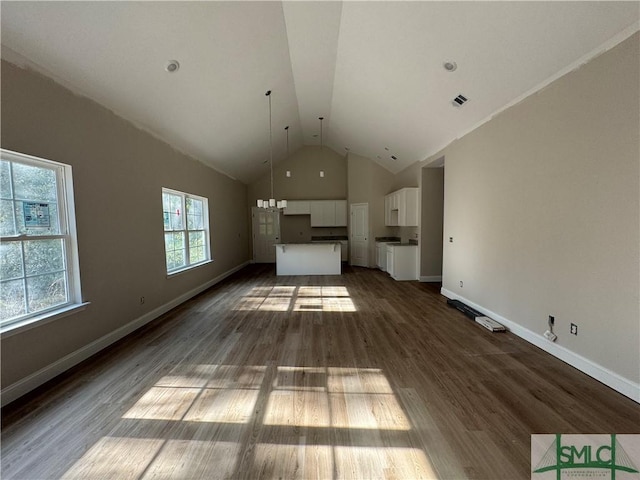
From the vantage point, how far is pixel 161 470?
1466 mm

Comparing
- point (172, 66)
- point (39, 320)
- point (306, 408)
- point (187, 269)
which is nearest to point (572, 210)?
point (306, 408)

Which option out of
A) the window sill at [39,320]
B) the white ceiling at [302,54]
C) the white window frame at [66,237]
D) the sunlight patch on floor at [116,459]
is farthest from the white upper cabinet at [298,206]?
the sunlight patch on floor at [116,459]

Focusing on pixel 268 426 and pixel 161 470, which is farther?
pixel 268 426

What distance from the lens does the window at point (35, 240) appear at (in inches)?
84.4

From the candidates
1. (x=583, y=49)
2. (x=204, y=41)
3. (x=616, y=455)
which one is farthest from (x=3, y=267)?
(x=583, y=49)

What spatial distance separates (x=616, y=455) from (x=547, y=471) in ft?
1.52

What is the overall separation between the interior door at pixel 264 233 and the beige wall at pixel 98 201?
4354mm

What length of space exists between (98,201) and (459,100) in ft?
14.8

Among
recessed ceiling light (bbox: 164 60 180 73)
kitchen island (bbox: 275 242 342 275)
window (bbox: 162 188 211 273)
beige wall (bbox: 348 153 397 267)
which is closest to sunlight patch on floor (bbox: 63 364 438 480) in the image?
window (bbox: 162 188 211 273)

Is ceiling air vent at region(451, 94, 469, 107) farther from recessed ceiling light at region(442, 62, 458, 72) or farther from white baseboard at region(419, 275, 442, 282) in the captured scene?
white baseboard at region(419, 275, 442, 282)

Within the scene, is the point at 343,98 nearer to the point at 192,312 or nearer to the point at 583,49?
the point at 583,49

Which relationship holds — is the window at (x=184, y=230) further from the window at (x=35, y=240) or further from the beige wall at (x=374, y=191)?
the beige wall at (x=374, y=191)

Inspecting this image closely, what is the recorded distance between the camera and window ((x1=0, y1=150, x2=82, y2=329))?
2.14 m

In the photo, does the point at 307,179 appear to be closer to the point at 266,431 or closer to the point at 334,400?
the point at 334,400
